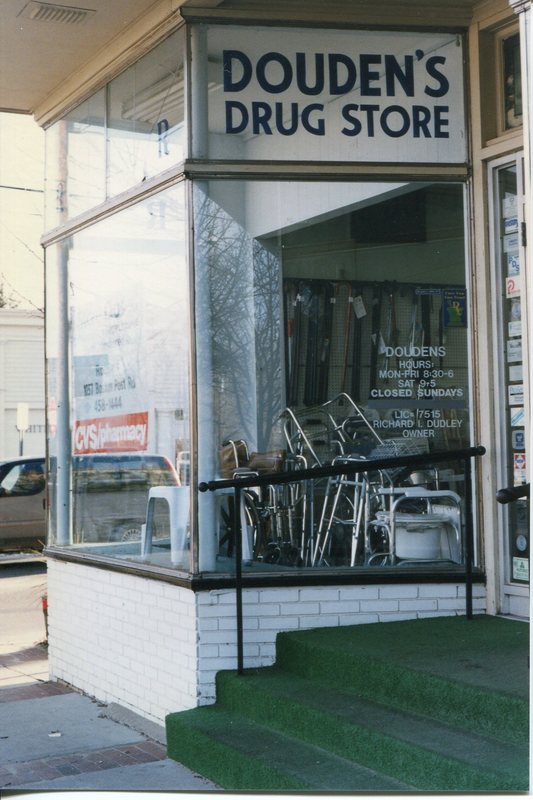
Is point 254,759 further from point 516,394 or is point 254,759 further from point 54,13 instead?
point 54,13

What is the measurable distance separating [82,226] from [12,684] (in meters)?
3.38

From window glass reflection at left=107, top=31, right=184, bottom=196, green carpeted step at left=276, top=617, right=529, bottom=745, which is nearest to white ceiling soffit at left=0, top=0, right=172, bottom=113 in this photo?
window glass reflection at left=107, top=31, right=184, bottom=196

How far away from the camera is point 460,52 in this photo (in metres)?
6.53

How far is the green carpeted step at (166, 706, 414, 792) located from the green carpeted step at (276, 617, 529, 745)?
1.39 ft

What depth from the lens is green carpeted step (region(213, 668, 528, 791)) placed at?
4.28 m

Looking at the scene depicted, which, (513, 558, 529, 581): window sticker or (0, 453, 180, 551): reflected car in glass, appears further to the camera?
(0, 453, 180, 551): reflected car in glass

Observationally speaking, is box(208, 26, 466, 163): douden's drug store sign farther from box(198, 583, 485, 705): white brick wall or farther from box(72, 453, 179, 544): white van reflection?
box(198, 583, 485, 705): white brick wall

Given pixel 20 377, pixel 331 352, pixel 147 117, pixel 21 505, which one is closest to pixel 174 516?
pixel 331 352

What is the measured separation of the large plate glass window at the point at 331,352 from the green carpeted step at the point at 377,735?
891mm

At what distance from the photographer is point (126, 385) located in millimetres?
7344

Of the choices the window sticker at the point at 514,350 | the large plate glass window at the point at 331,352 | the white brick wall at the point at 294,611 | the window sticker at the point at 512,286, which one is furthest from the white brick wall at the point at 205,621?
the window sticker at the point at 512,286

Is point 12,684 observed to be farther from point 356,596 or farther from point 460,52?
point 460,52

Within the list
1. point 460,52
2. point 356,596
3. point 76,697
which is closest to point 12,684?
point 76,697

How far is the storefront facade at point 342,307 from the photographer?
6340 mm
